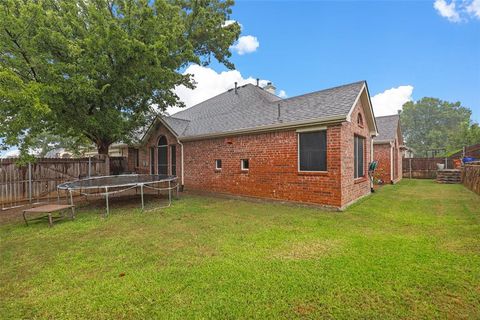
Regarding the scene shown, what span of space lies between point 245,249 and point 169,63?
32.6ft

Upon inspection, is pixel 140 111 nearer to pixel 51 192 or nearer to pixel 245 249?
pixel 51 192

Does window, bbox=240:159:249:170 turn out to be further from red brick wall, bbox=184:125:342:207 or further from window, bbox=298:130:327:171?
window, bbox=298:130:327:171

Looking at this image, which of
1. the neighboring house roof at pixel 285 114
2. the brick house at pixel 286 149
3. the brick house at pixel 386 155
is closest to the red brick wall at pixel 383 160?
the brick house at pixel 386 155

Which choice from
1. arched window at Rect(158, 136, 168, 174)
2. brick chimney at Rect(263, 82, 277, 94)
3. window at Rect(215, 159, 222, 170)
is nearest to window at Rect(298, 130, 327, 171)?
window at Rect(215, 159, 222, 170)

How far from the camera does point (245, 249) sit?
14.0 ft

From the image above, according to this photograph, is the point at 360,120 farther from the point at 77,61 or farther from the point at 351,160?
the point at 77,61

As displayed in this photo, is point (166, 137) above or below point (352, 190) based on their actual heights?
above

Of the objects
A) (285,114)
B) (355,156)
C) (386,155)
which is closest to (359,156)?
(355,156)

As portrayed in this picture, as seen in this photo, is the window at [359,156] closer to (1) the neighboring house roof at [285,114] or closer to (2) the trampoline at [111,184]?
(1) the neighboring house roof at [285,114]

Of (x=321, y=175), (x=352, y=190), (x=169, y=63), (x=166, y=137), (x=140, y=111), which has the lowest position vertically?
(x=352, y=190)

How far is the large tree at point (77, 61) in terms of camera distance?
7.80m

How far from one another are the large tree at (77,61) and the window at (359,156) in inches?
347

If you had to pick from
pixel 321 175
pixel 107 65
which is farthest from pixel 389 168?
A: pixel 107 65

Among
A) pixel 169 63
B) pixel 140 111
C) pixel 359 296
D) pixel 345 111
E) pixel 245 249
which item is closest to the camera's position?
pixel 359 296
